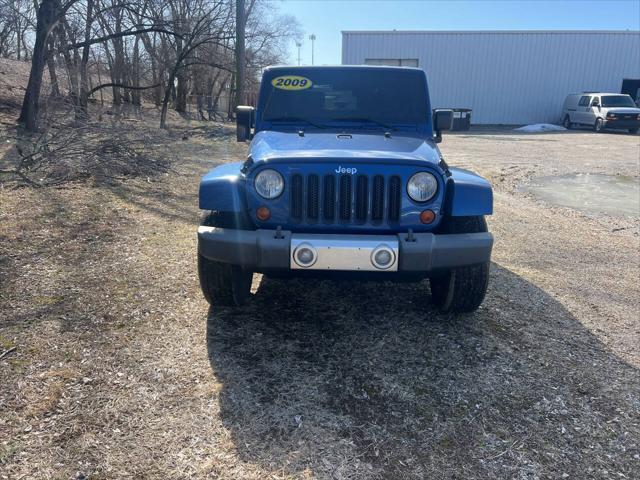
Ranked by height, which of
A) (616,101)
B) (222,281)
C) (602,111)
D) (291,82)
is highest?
(616,101)

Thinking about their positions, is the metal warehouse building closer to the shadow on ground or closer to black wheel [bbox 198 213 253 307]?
the shadow on ground

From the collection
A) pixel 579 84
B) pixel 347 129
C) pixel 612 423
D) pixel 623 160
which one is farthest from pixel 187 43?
pixel 579 84

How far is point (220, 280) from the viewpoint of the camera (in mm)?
3412

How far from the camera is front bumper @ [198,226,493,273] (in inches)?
116

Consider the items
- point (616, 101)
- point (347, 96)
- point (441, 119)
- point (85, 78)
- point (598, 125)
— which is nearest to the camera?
point (347, 96)

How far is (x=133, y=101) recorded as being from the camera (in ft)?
85.9

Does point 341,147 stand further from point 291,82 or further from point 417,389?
point 417,389

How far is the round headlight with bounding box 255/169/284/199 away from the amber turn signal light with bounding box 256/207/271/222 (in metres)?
0.08

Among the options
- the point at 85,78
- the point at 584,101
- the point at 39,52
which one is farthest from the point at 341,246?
the point at 584,101

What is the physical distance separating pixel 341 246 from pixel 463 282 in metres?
1.03

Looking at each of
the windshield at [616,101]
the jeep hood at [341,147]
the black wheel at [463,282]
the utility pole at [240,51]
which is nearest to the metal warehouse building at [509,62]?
the windshield at [616,101]

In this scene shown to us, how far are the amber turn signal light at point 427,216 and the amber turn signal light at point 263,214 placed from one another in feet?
3.20

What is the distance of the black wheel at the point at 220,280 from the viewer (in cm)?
338

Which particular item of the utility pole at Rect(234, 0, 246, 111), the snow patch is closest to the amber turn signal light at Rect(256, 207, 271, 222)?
the utility pole at Rect(234, 0, 246, 111)
